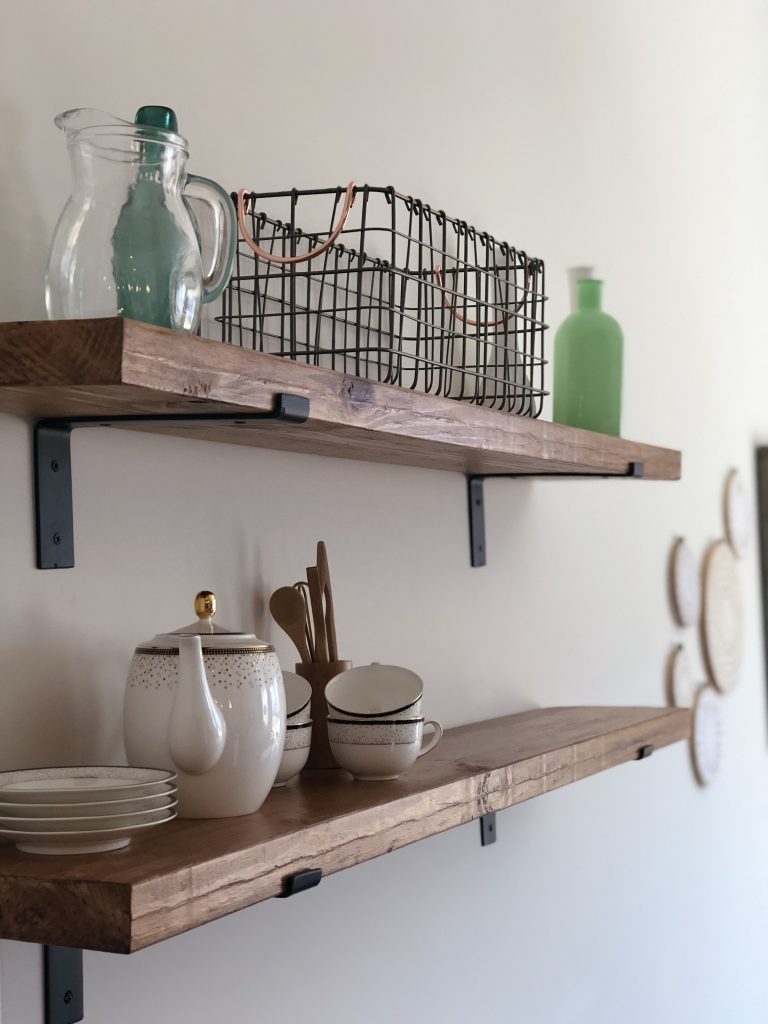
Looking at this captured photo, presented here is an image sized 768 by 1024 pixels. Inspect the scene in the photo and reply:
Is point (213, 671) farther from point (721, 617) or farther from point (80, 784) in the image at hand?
point (721, 617)

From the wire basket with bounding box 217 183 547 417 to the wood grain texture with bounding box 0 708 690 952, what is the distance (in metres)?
0.36

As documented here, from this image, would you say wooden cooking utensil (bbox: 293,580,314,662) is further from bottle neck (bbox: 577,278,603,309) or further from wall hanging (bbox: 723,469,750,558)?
wall hanging (bbox: 723,469,750,558)

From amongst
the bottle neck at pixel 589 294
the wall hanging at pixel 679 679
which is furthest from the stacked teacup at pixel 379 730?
the wall hanging at pixel 679 679

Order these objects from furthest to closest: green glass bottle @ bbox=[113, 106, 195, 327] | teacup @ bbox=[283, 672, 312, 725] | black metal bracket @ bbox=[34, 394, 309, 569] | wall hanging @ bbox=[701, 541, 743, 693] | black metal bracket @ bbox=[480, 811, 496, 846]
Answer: wall hanging @ bbox=[701, 541, 743, 693] → black metal bracket @ bbox=[480, 811, 496, 846] → teacup @ bbox=[283, 672, 312, 725] → black metal bracket @ bbox=[34, 394, 309, 569] → green glass bottle @ bbox=[113, 106, 195, 327]

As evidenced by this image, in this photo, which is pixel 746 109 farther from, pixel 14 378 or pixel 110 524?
pixel 14 378

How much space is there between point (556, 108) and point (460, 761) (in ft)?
3.83

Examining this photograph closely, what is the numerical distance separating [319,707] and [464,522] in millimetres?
489

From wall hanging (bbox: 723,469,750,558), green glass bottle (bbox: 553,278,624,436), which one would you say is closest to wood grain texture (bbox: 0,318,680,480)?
green glass bottle (bbox: 553,278,624,436)

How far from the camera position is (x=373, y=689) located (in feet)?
3.71

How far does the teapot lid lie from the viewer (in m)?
0.90

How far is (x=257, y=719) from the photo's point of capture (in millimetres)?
905

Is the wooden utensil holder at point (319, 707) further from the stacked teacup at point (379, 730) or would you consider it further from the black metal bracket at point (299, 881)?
the black metal bracket at point (299, 881)

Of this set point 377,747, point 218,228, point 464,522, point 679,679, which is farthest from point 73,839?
point 679,679

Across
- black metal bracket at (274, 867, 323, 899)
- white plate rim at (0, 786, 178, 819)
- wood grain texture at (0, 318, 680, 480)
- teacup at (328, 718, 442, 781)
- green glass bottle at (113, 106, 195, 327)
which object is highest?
green glass bottle at (113, 106, 195, 327)
